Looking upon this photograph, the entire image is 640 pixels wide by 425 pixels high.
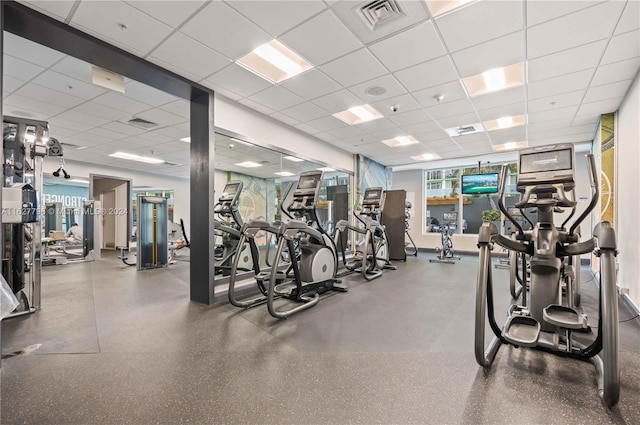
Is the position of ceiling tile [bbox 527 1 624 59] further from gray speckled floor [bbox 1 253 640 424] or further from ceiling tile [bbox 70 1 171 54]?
ceiling tile [bbox 70 1 171 54]

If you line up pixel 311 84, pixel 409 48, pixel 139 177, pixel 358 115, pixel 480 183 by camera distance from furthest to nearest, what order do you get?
pixel 139 177 < pixel 480 183 < pixel 358 115 < pixel 311 84 < pixel 409 48

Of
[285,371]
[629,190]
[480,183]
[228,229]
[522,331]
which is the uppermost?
[480,183]

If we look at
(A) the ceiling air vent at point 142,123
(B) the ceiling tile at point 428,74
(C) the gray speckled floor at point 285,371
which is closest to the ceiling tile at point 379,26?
(B) the ceiling tile at point 428,74

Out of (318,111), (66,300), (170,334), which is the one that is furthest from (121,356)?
(318,111)

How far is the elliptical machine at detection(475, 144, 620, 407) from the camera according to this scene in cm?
204

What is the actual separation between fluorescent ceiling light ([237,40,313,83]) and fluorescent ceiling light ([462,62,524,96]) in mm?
2136

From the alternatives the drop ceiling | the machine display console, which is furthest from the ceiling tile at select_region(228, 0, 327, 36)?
the machine display console

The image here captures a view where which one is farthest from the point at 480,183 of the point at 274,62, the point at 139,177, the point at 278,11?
the point at 139,177

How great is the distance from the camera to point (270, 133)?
17.1 feet

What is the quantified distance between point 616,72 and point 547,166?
7.38 feet

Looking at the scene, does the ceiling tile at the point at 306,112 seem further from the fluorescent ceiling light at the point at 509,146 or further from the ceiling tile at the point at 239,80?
the fluorescent ceiling light at the point at 509,146

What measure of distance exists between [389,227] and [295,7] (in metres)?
6.21

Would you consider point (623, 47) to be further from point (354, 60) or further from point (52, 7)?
point (52, 7)

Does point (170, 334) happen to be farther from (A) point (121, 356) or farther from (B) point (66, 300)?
(B) point (66, 300)
